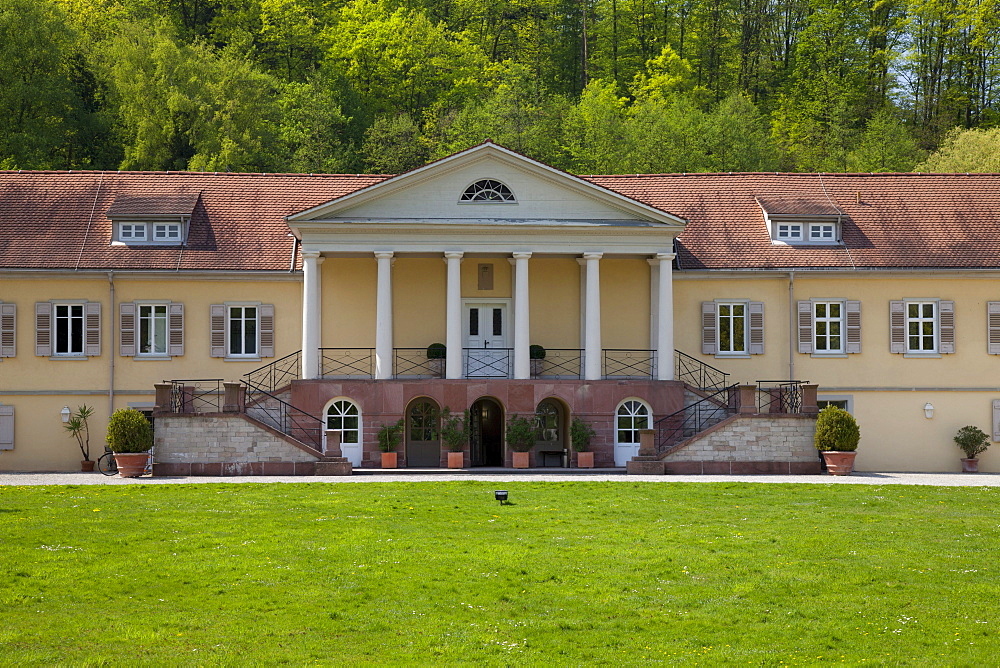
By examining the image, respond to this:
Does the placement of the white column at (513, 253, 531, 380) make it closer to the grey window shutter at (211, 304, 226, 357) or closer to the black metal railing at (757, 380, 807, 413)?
the black metal railing at (757, 380, 807, 413)

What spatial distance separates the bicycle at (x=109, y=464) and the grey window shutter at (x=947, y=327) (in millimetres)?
23514

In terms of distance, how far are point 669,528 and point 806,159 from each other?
164ft

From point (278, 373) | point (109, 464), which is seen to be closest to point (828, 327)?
point (278, 373)

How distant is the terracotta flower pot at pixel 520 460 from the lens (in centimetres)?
3628

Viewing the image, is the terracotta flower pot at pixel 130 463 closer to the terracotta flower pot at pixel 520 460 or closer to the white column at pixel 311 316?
the white column at pixel 311 316

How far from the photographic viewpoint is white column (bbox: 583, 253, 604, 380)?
37.6 metres

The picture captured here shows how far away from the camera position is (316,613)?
51.5ft

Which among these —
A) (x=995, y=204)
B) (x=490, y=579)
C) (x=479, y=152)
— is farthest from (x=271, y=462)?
(x=995, y=204)

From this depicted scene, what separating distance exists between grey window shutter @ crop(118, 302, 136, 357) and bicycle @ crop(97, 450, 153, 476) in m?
3.18

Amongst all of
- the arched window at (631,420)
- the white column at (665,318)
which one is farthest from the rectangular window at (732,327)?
the arched window at (631,420)

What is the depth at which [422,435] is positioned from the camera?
38188 millimetres

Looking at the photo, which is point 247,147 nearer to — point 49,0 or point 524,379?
point 49,0

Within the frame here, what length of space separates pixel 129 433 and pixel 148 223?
8.72m

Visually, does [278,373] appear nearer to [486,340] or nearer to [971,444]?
[486,340]
